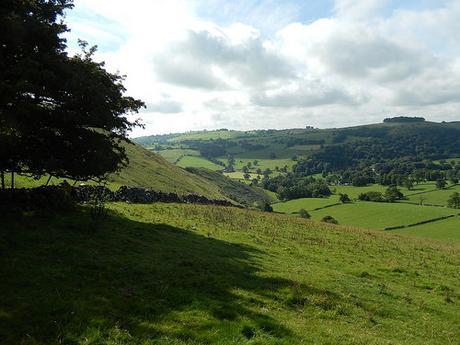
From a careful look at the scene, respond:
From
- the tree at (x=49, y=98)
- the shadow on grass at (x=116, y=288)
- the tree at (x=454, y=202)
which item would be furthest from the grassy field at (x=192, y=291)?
the tree at (x=454, y=202)

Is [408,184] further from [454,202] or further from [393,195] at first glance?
[454,202]

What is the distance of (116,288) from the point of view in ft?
45.2

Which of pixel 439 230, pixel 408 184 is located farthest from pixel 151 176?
pixel 408 184

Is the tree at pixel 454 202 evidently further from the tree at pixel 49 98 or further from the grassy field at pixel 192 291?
the tree at pixel 49 98

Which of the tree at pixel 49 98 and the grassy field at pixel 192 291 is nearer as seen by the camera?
the grassy field at pixel 192 291

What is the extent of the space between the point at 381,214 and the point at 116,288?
358 ft

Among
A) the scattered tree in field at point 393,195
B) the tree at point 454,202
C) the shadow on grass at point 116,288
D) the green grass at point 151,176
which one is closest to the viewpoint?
the shadow on grass at point 116,288

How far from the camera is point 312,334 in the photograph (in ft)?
41.3

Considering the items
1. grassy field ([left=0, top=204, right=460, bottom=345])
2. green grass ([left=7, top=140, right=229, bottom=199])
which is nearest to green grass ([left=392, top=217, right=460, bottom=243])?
green grass ([left=7, top=140, right=229, bottom=199])

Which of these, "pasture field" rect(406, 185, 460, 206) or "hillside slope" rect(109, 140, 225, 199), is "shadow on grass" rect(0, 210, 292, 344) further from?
"pasture field" rect(406, 185, 460, 206)

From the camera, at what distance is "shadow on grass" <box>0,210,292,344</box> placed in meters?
10.6

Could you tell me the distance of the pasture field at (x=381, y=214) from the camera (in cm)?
10306

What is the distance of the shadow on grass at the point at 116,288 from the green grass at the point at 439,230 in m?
73.3

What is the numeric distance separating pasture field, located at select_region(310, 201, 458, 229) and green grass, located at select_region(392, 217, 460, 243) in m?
5.50
